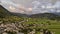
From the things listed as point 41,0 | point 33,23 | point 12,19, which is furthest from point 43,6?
point 12,19

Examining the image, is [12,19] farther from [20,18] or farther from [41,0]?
[41,0]

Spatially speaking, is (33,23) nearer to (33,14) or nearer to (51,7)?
(33,14)

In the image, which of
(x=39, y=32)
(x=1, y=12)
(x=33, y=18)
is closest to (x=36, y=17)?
(x=33, y=18)

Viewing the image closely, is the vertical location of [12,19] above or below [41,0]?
below

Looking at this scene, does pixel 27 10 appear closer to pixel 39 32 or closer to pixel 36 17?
pixel 36 17

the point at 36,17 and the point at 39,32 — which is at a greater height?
the point at 36,17

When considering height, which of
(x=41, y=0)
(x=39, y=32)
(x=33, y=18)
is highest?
(x=41, y=0)

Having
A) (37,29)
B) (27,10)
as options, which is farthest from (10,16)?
(37,29)
